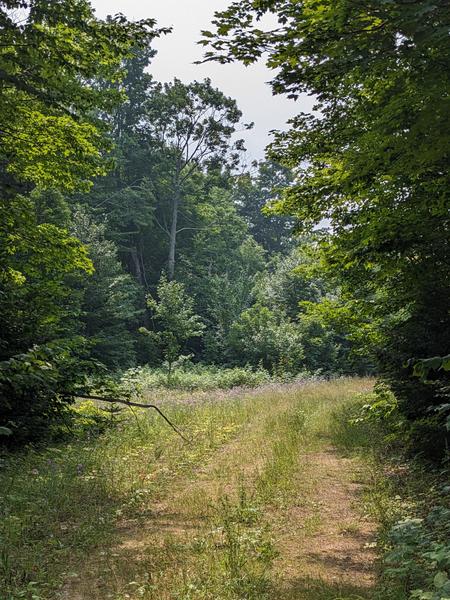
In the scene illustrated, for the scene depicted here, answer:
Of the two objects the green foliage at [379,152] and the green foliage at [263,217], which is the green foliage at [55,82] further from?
the green foliage at [263,217]

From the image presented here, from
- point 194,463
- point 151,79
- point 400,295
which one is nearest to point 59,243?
point 194,463

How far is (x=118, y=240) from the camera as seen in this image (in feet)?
134

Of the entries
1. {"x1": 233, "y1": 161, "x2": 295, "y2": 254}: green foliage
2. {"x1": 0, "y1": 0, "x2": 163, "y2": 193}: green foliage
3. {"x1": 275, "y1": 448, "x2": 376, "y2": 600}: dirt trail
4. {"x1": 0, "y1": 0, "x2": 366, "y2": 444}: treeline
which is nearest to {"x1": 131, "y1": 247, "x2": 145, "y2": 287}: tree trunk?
{"x1": 0, "y1": 0, "x2": 366, "y2": 444}: treeline

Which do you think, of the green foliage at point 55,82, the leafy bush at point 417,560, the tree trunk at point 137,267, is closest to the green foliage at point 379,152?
the leafy bush at point 417,560

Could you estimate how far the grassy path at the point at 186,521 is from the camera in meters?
4.05

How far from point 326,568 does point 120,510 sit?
2.73 meters

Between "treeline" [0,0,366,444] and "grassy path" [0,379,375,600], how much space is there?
142 cm

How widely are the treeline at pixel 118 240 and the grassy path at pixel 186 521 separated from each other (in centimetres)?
142

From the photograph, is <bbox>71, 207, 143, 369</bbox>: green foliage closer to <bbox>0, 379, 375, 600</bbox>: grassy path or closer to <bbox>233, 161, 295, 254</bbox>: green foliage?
<bbox>0, 379, 375, 600</bbox>: grassy path

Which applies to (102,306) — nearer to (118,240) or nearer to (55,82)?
(118,240)

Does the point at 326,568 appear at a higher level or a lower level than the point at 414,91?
lower

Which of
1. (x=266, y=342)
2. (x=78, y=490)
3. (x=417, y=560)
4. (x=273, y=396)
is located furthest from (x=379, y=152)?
(x=266, y=342)

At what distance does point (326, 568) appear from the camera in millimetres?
4426

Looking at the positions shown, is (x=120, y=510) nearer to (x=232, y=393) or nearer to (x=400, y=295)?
(x=400, y=295)
